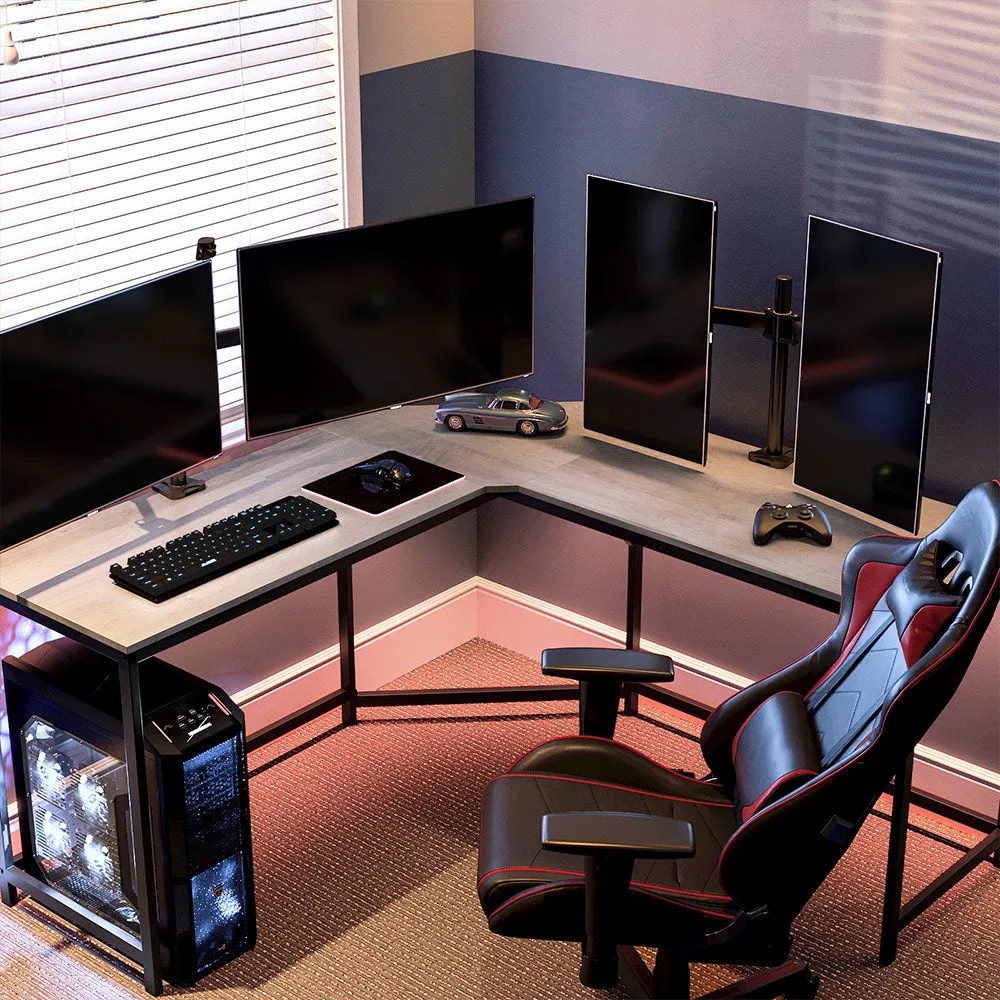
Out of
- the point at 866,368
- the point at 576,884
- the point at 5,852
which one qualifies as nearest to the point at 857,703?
the point at 576,884

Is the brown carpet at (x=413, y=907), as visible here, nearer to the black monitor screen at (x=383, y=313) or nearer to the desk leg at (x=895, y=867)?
the desk leg at (x=895, y=867)

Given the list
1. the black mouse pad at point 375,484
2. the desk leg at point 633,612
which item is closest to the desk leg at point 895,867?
the desk leg at point 633,612

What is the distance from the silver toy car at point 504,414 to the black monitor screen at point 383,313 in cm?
5

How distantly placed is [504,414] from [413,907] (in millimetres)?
1076

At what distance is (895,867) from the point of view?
2.85 meters

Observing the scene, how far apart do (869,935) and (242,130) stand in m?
2.16

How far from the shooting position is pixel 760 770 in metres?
2.42

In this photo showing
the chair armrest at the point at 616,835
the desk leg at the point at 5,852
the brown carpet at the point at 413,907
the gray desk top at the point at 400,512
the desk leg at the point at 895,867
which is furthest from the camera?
the desk leg at the point at 5,852

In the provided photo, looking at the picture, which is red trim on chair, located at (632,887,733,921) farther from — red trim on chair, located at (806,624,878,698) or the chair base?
red trim on chair, located at (806,624,878,698)

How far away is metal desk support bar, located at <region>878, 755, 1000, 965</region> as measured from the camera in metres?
2.79

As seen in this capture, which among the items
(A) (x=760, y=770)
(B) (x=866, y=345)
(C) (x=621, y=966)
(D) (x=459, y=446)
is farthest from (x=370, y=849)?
(B) (x=866, y=345)

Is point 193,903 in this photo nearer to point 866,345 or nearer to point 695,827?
point 695,827

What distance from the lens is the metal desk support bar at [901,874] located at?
9.14 feet

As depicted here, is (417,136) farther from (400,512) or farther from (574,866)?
(574,866)
